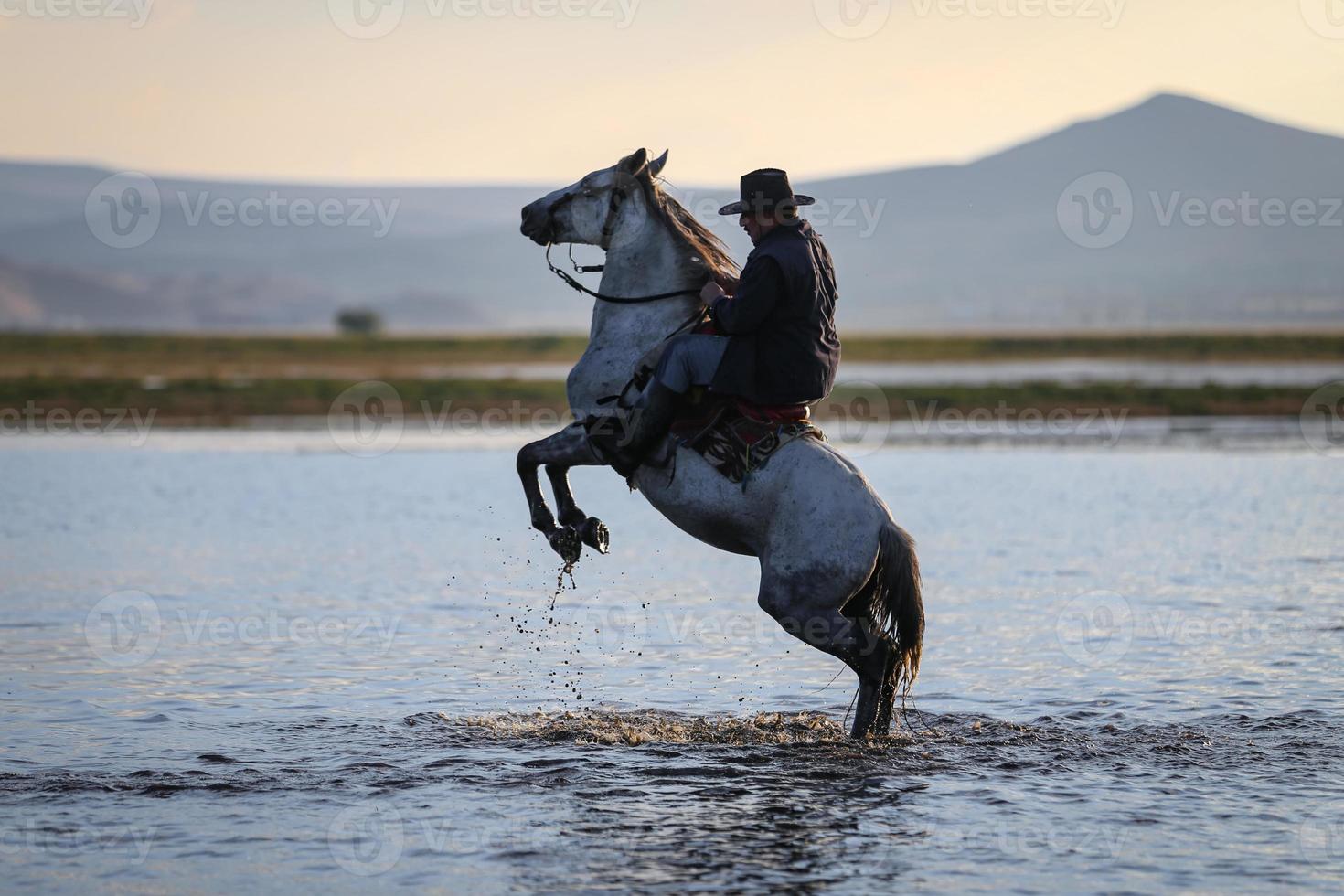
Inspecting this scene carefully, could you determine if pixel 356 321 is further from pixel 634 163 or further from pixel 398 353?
pixel 634 163

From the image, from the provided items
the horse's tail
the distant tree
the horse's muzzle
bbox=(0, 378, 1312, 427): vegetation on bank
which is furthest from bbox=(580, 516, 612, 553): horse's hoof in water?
the distant tree

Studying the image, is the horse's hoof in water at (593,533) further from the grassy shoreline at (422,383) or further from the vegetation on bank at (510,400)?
the grassy shoreline at (422,383)

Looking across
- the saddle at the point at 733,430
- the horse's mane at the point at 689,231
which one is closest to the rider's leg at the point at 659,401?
the saddle at the point at 733,430

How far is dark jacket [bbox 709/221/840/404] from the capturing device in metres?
8.52

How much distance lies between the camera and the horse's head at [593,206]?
9.23 metres

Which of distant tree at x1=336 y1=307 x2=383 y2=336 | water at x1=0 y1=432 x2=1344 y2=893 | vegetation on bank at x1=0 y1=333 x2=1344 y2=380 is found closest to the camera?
water at x1=0 y1=432 x2=1344 y2=893

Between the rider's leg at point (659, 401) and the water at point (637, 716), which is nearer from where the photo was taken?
the water at point (637, 716)

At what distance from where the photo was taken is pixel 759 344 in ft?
28.3

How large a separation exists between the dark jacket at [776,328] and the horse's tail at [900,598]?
920mm

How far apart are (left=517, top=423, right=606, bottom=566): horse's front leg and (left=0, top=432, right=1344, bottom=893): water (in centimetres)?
121

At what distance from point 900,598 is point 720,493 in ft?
3.86

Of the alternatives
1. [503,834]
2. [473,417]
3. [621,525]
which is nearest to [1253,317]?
[473,417]

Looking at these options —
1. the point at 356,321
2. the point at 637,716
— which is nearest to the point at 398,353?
the point at 637,716

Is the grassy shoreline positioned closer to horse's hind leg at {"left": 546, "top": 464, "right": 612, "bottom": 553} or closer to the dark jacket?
horse's hind leg at {"left": 546, "top": 464, "right": 612, "bottom": 553}
